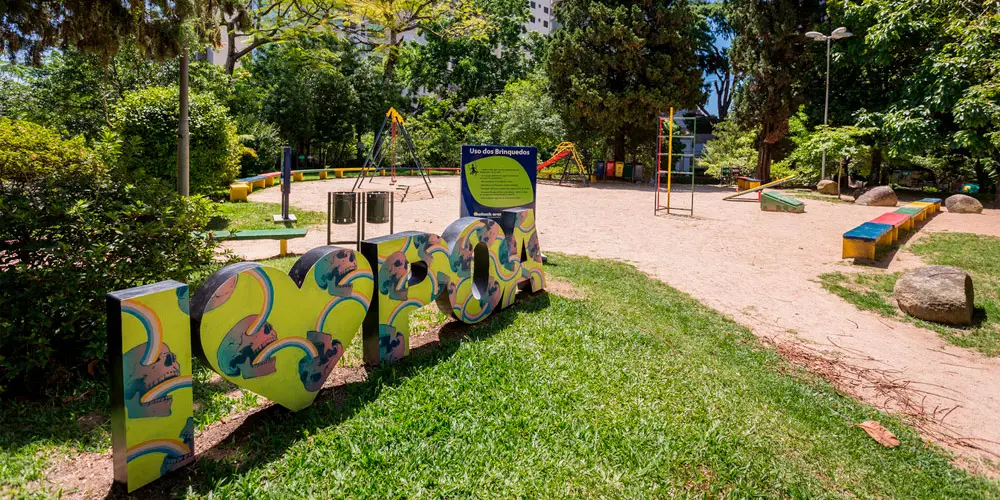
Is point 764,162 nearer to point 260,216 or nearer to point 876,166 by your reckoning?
point 876,166

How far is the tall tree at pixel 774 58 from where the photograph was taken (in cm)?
2542

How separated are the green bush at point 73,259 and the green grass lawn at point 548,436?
43cm

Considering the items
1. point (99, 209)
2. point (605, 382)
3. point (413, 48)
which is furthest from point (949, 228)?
point (413, 48)

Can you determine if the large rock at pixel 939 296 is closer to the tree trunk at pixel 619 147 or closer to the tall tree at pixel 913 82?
the tall tree at pixel 913 82

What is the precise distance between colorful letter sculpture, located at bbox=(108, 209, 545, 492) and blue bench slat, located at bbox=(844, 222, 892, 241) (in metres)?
8.20

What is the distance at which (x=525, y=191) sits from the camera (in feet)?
27.6

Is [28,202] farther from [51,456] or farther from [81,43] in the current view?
[81,43]

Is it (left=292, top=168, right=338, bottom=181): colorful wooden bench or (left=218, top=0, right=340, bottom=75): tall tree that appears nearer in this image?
(left=218, top=0, right=340, bottom=75): tall tree

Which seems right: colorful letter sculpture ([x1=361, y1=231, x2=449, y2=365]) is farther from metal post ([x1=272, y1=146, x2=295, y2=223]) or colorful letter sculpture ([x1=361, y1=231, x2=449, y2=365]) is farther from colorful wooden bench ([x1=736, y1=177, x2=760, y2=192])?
colorful wooden bench ([x1=736, y1=177, x2=760, y2=192])

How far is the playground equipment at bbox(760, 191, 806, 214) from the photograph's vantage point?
17.5 m

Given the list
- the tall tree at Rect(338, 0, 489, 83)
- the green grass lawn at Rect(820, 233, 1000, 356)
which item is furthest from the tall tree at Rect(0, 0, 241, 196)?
the tall tree at Rect(338, 0, 489, 83)

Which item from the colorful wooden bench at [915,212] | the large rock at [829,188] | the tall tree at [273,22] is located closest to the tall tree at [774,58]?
the large rock at [829,188]

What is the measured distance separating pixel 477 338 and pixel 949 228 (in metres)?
14.7

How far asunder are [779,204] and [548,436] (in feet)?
54.8
